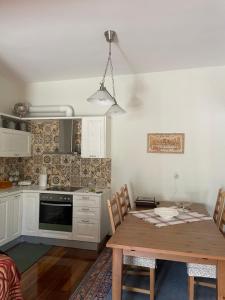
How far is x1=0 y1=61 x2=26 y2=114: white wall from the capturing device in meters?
3.98

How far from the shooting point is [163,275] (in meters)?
2.75

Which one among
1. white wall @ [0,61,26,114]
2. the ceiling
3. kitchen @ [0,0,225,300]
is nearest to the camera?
the ceiling

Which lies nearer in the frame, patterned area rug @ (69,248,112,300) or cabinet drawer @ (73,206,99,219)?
patterned area rug @ (69,248,112,300)

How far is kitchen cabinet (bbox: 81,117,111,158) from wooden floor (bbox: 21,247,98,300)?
1430 millimetres

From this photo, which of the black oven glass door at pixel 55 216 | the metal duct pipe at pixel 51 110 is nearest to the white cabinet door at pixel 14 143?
the metal duct pipe at pixel 51 110

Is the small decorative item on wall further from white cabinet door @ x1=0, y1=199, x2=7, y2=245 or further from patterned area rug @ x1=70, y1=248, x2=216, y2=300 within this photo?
white cabinet door @ x1=0, y1=199, x2=7, y2=245

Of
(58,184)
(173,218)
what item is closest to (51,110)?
(58,184)

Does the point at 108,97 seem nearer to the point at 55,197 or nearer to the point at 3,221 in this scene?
the point at 55,197

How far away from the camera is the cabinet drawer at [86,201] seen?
3.47 meters

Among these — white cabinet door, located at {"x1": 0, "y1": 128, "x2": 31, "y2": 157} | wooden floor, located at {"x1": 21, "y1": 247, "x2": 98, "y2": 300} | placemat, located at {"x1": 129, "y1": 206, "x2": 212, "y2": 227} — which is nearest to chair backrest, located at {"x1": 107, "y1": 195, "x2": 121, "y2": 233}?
placemat, located at {"x1": 129, "y1": 206, "x2": 212, "y2": 227}

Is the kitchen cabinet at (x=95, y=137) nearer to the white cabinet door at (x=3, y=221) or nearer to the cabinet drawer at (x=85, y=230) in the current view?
the cabinet drawer at (x=85, y=230)

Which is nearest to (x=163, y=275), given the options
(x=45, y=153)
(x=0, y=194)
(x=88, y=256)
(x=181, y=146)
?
(x=88, y=256)

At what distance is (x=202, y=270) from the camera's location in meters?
2.03

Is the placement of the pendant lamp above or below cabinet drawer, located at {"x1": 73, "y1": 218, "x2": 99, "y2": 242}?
above
